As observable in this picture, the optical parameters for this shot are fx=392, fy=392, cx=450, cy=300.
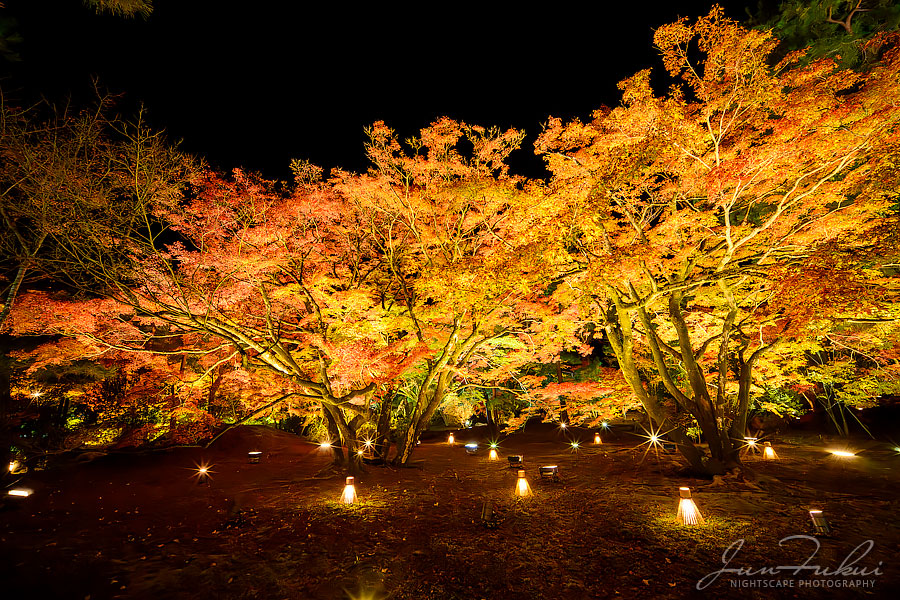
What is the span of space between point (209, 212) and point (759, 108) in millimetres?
13698

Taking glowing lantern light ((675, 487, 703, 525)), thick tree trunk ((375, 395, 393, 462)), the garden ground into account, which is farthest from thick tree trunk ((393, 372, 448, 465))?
glowing lantern light ((675, 487, 703, 525))

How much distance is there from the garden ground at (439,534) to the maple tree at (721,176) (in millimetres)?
2765

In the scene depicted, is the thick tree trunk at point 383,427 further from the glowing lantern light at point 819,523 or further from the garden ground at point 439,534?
the glowing lantern light at point 819,523

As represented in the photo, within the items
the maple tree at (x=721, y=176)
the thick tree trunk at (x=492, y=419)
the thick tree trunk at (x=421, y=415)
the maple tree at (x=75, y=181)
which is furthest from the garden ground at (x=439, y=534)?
the thick tree trunk at (x=492, y=419)

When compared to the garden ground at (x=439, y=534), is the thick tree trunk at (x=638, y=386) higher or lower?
higher

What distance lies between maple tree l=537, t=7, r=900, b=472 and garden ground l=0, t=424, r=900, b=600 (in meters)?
2.76

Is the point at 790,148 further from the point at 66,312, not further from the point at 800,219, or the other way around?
the point at 66,312

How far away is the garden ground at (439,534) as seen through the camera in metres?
4.76

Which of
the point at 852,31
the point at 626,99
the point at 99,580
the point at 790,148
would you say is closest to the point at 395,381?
the point at 99,580

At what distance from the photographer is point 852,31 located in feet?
47.9

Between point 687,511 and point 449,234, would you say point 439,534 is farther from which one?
point 449,234

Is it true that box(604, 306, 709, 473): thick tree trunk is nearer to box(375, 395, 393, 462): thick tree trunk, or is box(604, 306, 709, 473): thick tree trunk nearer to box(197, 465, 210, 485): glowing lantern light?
box(375, 395, 393, 462): thick tree trunk

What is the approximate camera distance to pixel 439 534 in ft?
21.6

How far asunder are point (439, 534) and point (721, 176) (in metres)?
8.92
